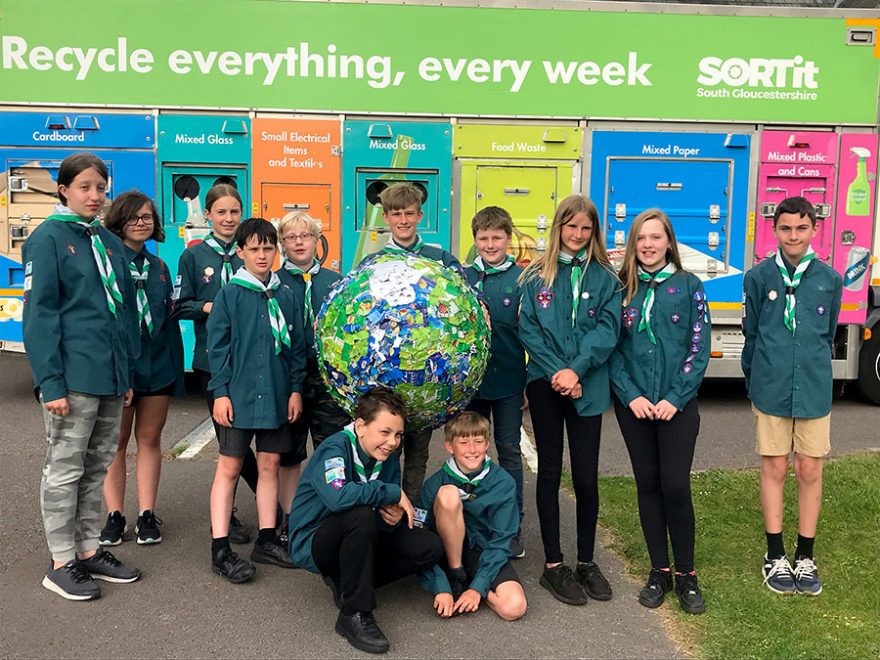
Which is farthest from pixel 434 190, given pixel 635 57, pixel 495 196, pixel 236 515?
pixel 236 515

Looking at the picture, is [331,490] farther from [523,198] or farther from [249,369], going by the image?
[523,198]

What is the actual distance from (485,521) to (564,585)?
48cm

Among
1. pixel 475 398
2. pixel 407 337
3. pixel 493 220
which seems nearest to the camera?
pixel 407 337

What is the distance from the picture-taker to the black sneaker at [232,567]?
12.6ft

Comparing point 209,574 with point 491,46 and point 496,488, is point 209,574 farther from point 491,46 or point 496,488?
point 491,46

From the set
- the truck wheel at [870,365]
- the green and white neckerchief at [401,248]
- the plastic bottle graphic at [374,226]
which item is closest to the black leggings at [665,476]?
the green and white neckerchief at [401,248]

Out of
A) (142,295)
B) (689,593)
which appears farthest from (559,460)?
(142,295)

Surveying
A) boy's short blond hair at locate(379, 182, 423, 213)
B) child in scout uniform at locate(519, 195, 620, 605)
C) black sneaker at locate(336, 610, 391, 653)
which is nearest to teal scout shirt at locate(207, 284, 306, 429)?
boy's short blond hair at locate(379, 182, 423, 213)

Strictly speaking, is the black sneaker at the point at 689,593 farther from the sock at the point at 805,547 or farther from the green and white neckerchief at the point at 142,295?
the green and white neckerchief at the point at 142,295

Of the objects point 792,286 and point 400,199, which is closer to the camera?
point 792,286

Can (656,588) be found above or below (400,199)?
below

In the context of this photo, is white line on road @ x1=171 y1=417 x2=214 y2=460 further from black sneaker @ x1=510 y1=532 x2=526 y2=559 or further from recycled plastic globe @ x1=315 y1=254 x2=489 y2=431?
recycled plastic globe @ x1=315 y1=254 x2=489 y2=431

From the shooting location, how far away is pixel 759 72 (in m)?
7.51

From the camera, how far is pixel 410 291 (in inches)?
131
